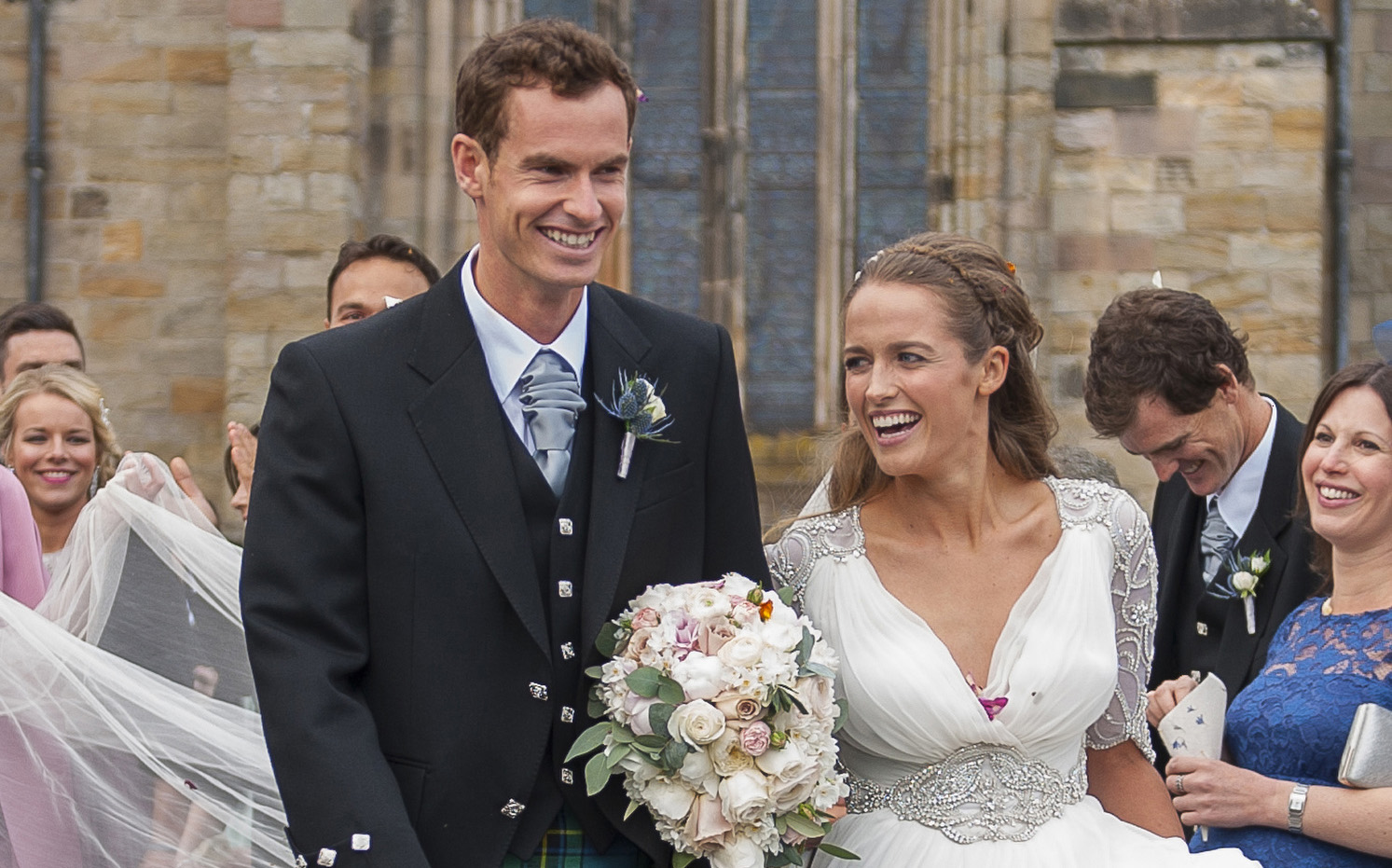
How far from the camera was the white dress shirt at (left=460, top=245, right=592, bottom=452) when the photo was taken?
2857 millimetres

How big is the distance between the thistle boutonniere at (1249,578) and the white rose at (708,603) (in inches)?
90.1

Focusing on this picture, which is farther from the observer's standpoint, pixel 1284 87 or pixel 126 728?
pixel 1284 87

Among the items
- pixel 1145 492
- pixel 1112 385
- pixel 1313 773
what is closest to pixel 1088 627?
pixel 1313 773

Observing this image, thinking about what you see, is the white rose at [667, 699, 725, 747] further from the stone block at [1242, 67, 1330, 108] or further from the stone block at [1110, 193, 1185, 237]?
the stone block at [1242, 67, 1330, 108]

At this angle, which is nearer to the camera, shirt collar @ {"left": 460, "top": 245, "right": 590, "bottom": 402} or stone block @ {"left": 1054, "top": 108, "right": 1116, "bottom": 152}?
A: shirt collar @ {"left": 460, "top": 245, "right": 590, "bottom": 402}

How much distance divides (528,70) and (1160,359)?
2.67 metres

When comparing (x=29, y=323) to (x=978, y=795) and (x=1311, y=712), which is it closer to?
(x=978, y=795)

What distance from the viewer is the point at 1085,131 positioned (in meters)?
8.75

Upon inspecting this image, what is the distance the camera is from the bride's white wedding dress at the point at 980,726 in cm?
313

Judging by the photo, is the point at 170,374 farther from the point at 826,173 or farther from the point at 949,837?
the point at 949,837

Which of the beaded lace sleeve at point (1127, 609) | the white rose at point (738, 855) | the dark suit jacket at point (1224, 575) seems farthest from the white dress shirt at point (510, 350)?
the dark suit jacket at point (1224, 575)

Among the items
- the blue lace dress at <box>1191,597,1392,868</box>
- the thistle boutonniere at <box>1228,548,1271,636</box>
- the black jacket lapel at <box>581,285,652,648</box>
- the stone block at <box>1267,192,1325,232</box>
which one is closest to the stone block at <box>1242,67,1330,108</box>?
the stone block at <box>1267,192,1325,232</box>

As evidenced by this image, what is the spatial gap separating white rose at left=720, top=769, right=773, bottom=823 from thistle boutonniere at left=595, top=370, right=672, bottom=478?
556 mm

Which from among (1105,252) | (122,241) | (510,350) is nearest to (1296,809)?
(510,350)
